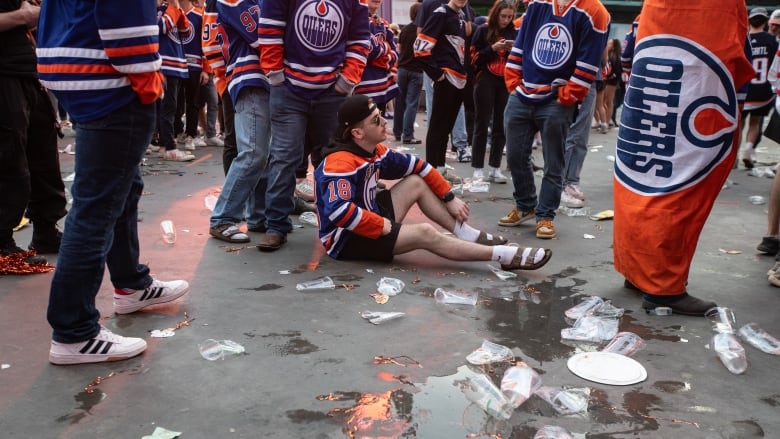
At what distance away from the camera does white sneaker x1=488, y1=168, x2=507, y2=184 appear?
295 inches

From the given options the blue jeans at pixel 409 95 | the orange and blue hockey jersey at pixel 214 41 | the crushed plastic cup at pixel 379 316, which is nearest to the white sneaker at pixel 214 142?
the blue jeans at pixel 409 95

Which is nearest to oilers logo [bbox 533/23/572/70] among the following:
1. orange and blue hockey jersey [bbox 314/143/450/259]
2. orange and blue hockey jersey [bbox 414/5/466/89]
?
orange and blue hockey jersey [bbox 314/143/450/259]

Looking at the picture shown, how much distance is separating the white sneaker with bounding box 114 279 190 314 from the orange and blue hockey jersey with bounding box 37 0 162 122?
106 centimetres

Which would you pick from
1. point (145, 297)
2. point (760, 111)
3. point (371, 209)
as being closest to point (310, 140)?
point (371, 209)

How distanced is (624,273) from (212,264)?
2.52 meters

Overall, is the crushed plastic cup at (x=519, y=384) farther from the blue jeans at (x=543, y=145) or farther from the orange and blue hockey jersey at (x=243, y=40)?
the orange and blue hockey jersey at (x=243, y=40)

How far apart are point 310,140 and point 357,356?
3196 mm

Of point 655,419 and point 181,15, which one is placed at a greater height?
point 181,15

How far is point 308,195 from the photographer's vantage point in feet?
20.8

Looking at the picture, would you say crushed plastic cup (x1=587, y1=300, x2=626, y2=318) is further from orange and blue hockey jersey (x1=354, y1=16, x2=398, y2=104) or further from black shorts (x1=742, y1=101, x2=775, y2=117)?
black shorts (x1=742, y1=101, x2=775, y2=117)

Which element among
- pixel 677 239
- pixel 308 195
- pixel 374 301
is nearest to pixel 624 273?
pixel 677 239

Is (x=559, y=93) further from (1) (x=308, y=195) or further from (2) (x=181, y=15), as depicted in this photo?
(2) (x=181, y=15)

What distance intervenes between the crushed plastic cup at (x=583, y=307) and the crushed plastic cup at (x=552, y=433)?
1.22 m

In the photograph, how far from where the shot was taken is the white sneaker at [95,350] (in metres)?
2.90
